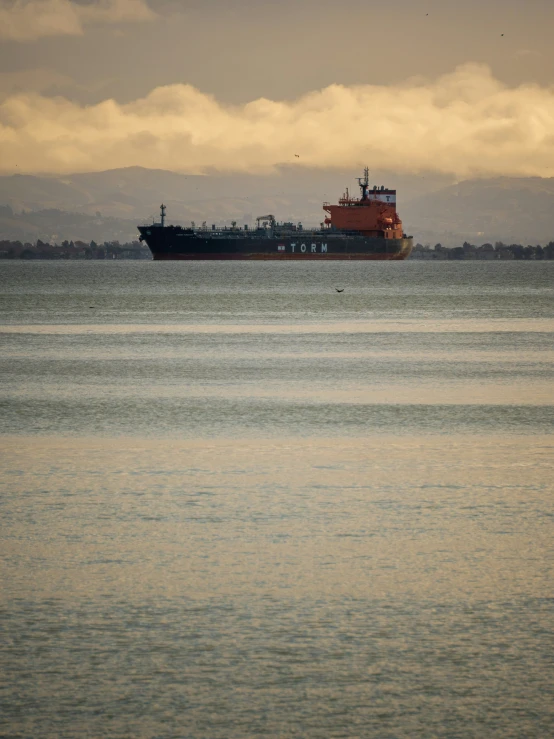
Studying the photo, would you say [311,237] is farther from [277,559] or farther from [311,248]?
[277,559]

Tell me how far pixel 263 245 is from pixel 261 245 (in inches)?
11.9

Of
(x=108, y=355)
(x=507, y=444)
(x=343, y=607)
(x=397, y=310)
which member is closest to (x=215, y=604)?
(x=343, y=607)

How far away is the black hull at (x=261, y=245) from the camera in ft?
609

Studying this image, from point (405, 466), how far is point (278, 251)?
175 meters

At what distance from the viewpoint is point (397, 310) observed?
212 ft

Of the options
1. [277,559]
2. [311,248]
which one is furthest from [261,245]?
[277,559]

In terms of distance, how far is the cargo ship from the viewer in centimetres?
18050

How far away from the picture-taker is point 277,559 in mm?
10555

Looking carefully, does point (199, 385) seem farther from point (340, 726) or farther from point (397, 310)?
point (397, 310)

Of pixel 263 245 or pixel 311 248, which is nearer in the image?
pixel 263 245

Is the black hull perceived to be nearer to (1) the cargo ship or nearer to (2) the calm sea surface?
(1) the cargo ship

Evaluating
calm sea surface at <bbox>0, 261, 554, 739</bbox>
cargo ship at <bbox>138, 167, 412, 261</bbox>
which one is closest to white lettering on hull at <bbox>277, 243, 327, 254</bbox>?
cargo ship at <bbox>138, 167, 412, 261</bbox>

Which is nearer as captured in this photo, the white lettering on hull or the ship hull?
the ship hull

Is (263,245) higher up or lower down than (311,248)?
higher up
